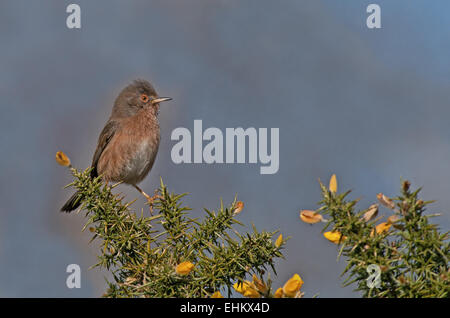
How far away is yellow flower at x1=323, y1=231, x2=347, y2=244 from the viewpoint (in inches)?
96.3

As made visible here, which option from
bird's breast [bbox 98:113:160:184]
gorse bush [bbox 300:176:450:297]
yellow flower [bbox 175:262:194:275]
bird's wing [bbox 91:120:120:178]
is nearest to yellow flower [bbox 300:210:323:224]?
gorse bush [bbox 300:176:450:297]

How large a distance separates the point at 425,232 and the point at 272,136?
4.23 m

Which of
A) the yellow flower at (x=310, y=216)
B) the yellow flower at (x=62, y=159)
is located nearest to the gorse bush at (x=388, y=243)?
A: the yellow flower at (x=310, y=216)

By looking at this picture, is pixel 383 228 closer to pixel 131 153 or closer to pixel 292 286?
pixel 292 286

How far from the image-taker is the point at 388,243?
2447 mm

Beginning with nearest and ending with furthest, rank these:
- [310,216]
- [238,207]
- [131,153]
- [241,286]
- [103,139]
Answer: [310,216] < [241,286] < [238,207] < [131,153] < [103,139]

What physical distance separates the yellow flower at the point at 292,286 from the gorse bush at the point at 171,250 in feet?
0.46

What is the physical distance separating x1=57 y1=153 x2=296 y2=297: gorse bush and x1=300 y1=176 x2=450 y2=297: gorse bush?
0.41m

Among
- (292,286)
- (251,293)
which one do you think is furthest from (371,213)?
(251,293)

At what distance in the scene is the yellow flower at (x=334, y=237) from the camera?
245 cm

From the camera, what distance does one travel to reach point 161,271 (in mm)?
2734

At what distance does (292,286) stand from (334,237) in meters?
0.31
